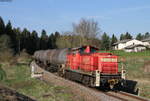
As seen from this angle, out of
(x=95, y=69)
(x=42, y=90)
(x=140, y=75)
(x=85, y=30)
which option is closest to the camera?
(x=42, y=90)

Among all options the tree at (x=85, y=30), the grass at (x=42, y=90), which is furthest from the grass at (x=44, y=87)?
the tree at (x=85, y=30)

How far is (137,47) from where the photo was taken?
87000 mm

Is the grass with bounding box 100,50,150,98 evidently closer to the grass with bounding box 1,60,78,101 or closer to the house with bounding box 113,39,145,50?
the grass with bounding box 1,60,78,101

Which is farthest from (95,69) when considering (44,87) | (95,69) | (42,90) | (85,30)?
(85,30)

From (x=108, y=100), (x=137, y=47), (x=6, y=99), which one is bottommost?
(x=108, y=100)

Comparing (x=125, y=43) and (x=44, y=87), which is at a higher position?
(x=125, y=43)

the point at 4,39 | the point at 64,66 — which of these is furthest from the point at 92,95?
the point at 4,39

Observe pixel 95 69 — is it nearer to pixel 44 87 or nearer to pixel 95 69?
pixel 95 69

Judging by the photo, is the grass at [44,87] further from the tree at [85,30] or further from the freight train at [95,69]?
the tree at [85,30]

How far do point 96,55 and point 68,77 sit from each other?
19.6 feet

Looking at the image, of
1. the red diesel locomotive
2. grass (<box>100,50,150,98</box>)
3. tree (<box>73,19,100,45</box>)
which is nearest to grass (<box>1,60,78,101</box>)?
the red diesel locomotive

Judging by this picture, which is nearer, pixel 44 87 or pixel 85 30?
pixel 44 87

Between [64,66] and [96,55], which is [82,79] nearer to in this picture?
[96,55]

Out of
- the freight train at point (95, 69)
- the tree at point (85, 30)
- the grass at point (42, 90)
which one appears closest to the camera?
the grass at point (42, 90)
